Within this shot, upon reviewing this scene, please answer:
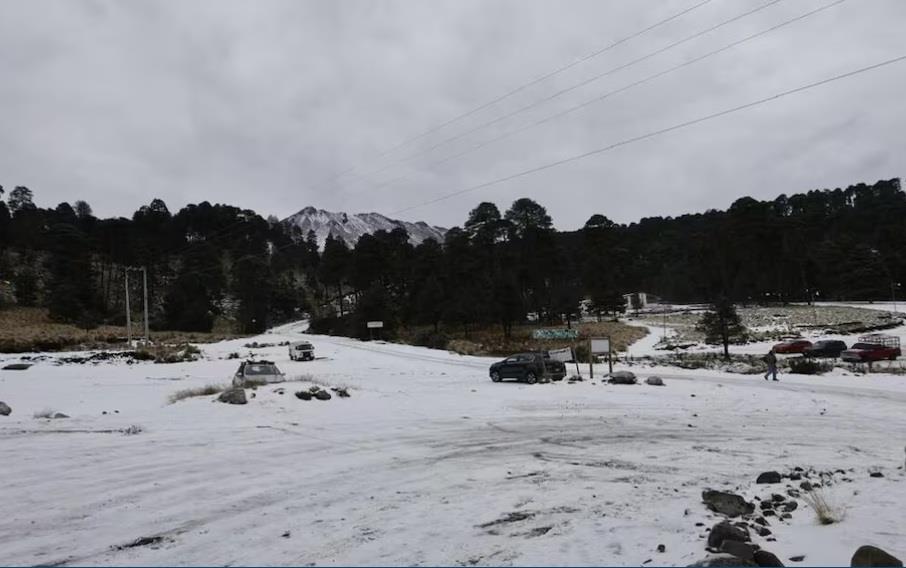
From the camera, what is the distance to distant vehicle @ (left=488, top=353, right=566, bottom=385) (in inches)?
1281

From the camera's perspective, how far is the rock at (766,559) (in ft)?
20.7

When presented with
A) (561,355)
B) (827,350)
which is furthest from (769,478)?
(827,350)

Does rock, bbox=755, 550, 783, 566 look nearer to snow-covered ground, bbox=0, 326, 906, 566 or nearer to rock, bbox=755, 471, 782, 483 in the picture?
snow-covered ground, bbox=0, 326, 906, 566

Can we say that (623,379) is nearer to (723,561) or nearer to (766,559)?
(766,559)

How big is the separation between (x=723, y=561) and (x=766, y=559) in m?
0.63

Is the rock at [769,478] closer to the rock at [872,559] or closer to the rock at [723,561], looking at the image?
the rock at [872,559]

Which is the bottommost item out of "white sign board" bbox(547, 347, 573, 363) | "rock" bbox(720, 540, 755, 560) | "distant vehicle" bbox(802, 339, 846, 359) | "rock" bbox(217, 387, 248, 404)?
"distant vehicle" bbox(802, 339, 846, 359)

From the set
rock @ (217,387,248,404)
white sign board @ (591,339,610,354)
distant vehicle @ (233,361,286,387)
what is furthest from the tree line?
rock @ (217,387,248,404)

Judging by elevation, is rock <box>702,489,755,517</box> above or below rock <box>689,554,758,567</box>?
below

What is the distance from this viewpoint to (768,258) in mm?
113438

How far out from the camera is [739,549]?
21.0 ft

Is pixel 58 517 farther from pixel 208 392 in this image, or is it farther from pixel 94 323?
pixel 94 323

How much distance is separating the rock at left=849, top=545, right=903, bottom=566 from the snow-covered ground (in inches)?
22.9

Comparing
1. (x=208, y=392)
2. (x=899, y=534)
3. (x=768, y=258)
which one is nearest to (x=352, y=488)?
(x=899, y=534)
